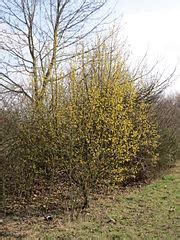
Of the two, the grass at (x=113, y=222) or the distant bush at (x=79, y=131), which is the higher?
the distant bush at (x=79, y=131)

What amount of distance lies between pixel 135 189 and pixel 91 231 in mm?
4388

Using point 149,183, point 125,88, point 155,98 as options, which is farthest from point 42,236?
point 155,98

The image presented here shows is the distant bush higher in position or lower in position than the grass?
higher

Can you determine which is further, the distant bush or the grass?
the distant bush

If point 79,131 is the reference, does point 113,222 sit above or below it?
below

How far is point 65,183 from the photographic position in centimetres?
797

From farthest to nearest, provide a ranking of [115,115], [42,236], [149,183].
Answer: [149,183]
[115,115]
[42,236]

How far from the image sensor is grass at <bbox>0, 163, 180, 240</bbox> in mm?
5887

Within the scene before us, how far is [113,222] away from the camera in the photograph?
21.6 ft

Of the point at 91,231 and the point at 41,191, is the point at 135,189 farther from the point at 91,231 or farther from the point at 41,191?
the point at 91,231

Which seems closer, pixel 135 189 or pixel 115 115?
pixel 115 115

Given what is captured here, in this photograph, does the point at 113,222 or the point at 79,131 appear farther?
the point at 79,131

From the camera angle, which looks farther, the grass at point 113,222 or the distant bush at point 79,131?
the distant bush at point 79,131

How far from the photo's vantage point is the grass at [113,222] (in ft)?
19.3
